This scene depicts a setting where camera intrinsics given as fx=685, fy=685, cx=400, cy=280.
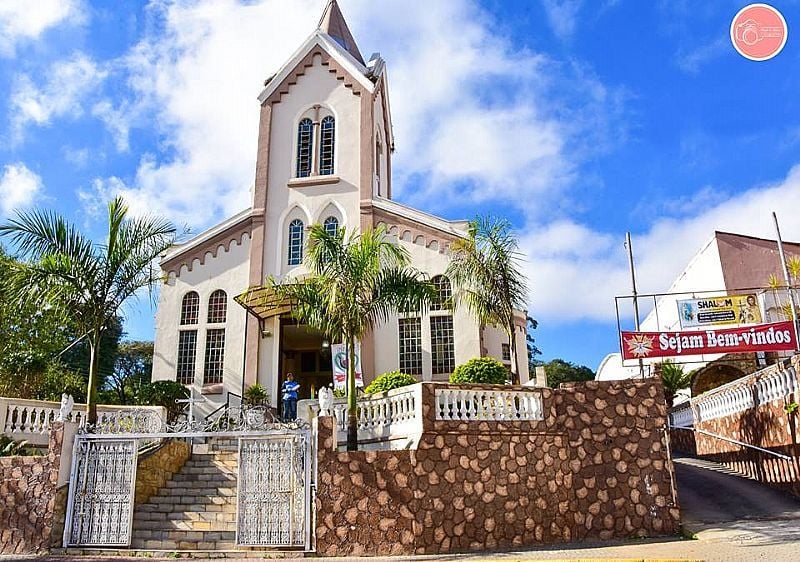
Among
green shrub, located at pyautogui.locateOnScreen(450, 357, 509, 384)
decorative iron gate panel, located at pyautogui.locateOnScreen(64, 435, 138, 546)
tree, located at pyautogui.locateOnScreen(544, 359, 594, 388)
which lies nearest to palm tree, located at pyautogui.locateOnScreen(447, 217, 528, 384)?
green shrub, located at pyautogui.locateOnScreen(450, 357, 509, 384)

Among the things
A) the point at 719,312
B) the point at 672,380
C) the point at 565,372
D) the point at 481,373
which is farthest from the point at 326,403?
the point at 565,372

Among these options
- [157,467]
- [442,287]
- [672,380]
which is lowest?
[157,467]

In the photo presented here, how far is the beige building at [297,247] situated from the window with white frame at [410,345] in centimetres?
3

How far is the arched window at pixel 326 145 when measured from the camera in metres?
23.2

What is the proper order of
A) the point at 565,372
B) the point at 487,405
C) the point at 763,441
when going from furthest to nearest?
the point at 565,372 → the point at 763,441 → the point at 487,405

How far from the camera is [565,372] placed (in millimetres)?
53031

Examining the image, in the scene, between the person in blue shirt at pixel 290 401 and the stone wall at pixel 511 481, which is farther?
the person in blue shirt at pixel 290 401

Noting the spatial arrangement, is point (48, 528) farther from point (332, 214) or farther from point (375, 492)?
point (332, 214)

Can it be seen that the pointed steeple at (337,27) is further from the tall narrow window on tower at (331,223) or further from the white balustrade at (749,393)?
the white balustrade at (749,393)

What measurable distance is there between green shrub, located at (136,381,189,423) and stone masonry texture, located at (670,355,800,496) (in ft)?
46.6

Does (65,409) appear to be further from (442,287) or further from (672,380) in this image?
(672,380)

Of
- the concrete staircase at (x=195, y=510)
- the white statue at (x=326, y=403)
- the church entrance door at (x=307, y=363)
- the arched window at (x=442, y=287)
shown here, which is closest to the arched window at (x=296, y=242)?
the church entrance door at (x=307, y=363)

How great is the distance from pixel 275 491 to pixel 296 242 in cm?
1188

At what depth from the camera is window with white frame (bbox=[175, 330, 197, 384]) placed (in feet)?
70.1
